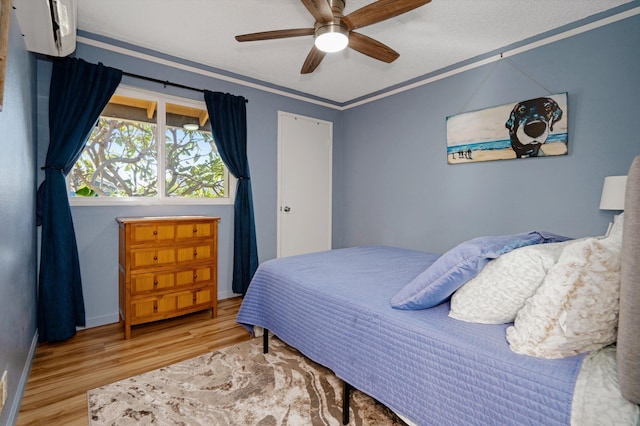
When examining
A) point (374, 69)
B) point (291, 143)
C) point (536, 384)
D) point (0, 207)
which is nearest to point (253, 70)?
point (291, 143)

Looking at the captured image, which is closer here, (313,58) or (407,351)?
(407,351)

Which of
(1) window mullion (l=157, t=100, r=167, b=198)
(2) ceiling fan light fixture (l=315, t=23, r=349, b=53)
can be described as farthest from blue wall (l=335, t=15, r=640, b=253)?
(1) window mullion (l=157, t=100, r=167, b=198)

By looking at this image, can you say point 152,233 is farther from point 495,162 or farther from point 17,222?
point 495,162

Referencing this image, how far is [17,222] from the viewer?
180cm

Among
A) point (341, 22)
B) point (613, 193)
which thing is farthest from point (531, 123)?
point (341, 22)

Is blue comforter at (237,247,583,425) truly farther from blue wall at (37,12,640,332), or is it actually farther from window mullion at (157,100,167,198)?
window mullion at (157,100,167,198)

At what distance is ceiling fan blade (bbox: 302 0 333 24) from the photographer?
1782 mm

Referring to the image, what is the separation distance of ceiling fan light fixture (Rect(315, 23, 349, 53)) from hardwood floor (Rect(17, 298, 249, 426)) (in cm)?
239

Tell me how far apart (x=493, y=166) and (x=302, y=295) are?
92.9 inches

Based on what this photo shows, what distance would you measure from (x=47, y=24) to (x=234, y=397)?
2.64 m

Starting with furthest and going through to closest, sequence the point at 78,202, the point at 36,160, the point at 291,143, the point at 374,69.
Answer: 1. the point at 291,143
2. the point at 374,69
3. the point at 78,202
4. the point at 36,160

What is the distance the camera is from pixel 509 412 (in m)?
1.00

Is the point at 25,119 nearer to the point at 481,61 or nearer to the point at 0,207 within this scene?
the point at 0,207

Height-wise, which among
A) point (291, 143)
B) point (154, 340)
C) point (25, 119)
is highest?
point (291, 143)
